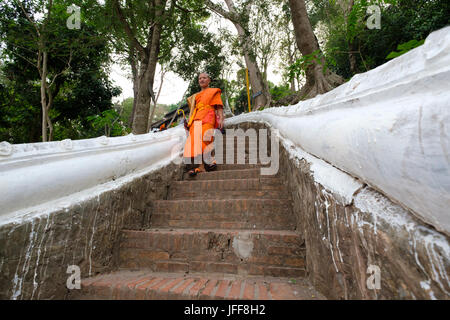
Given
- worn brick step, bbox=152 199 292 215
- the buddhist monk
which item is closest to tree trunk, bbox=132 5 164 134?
the buddhist monk

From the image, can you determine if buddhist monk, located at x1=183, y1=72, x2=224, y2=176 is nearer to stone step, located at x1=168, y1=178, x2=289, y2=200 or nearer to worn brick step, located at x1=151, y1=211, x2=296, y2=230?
stone step, located at x1=168, y1=178, x2=289, y2=200

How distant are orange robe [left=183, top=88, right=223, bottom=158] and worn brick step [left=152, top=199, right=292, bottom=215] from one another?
43.5 inches

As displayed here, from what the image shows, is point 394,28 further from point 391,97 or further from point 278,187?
point 391,97

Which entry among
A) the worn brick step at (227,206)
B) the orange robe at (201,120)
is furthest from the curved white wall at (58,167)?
the orange robe at (201,120)

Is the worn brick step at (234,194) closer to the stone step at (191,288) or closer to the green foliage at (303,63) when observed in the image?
the stone step at (191,288)

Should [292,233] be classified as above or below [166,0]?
below

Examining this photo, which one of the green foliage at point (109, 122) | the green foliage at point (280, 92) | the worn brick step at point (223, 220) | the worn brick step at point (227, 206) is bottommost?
the worn brick step at point (223, 220)

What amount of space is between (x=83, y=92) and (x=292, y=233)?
10537 mm

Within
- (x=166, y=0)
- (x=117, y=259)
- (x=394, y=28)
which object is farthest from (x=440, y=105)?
(x=394, y=28)

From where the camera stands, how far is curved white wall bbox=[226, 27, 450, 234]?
0.43m

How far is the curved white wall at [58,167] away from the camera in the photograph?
1136 mm

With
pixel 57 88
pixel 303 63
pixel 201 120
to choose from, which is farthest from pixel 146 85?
pixel 57 88

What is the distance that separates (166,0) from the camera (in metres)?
5.62
